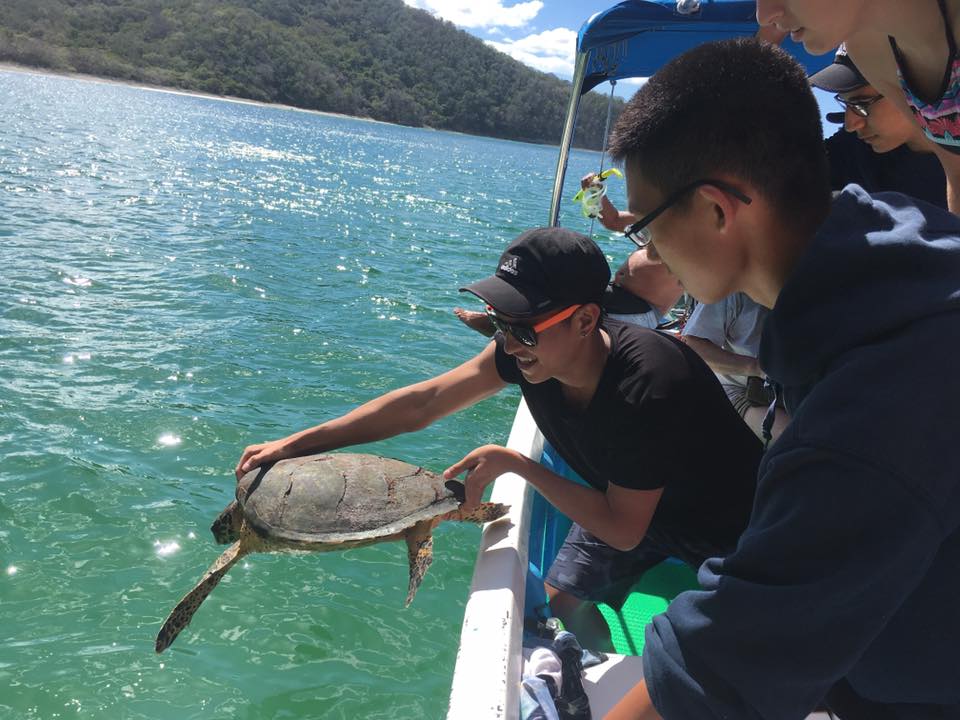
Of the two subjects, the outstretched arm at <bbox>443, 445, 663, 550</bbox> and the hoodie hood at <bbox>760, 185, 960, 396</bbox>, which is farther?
the outstretched arm at <bbox>443, 445, 663, 550</bbox>

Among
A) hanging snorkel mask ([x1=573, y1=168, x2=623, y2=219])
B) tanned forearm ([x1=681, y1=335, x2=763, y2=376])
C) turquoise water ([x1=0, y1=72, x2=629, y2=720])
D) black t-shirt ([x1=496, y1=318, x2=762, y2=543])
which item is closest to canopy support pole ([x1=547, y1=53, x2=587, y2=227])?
hanging snorkel mask ([x1=573, y1=168, x2=623, y2=219])

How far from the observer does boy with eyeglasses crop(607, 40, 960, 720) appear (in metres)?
0.88

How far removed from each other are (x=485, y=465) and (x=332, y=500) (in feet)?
2.55

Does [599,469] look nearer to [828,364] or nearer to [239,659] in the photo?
[828,364]

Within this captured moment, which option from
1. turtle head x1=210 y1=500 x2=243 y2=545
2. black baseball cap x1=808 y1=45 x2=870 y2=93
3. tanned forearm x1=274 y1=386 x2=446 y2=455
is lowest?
turtle head x1=210 y1=500 x2=243 y2=545

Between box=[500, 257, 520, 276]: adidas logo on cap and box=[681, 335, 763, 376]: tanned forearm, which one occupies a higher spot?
box=[500, 257, 520, 276]: adidas logo on cap

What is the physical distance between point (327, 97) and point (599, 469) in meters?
114

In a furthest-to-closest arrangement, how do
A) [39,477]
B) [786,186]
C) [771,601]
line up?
[39,477] < [786,186] < [771,601]

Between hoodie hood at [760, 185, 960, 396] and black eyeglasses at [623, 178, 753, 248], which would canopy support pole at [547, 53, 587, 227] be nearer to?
black eyeglasses at [623, 178, 753, 248]

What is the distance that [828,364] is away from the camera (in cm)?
101

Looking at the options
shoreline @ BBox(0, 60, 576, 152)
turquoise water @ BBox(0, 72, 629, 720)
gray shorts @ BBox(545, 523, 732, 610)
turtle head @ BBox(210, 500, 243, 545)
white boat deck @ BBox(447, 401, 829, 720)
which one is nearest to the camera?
white boat deck @ BBox(447, 401, 829, 720)

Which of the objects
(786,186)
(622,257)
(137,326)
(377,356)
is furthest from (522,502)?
(622,257)

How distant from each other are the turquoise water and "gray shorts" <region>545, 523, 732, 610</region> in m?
1.08

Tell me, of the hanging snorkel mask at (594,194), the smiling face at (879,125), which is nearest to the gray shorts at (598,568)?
the smiling face at (879,125)
